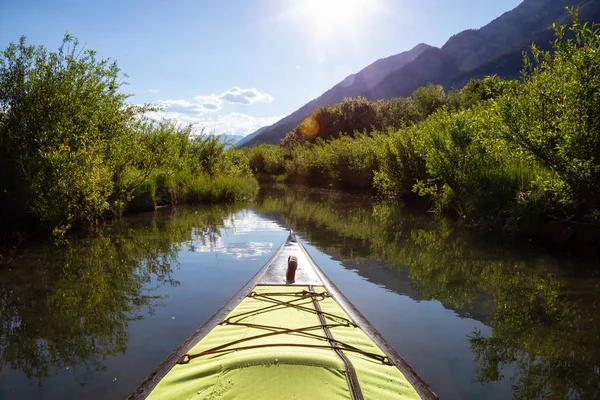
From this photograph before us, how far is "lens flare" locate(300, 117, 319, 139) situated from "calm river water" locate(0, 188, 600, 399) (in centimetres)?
3973

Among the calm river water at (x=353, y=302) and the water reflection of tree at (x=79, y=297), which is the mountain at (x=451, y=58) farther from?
the water reflection of tree at (x=79, y=297)

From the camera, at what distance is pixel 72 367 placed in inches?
154

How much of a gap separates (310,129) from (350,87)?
8692 centimetres

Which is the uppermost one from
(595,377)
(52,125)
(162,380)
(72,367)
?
(52,125)

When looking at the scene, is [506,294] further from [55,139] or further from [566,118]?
[55,139]

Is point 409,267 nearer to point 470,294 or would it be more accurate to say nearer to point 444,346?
point 470,294

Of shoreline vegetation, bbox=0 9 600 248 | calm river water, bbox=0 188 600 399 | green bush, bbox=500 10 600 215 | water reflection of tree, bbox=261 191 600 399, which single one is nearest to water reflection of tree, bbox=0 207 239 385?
calm river water, bbox=0 188 600 399

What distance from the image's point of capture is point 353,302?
5727 mm

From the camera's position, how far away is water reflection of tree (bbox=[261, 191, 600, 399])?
12.7ft

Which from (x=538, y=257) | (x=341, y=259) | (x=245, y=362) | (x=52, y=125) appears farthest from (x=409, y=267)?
(x=52, y=125)

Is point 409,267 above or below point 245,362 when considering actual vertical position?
below

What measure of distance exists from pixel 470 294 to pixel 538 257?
289 cm

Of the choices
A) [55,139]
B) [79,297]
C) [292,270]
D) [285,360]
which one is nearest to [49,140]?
[55,139]

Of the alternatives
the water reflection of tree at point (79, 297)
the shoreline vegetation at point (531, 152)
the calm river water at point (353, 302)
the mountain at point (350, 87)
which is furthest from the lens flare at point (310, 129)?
the mountain at point (350, 87)
